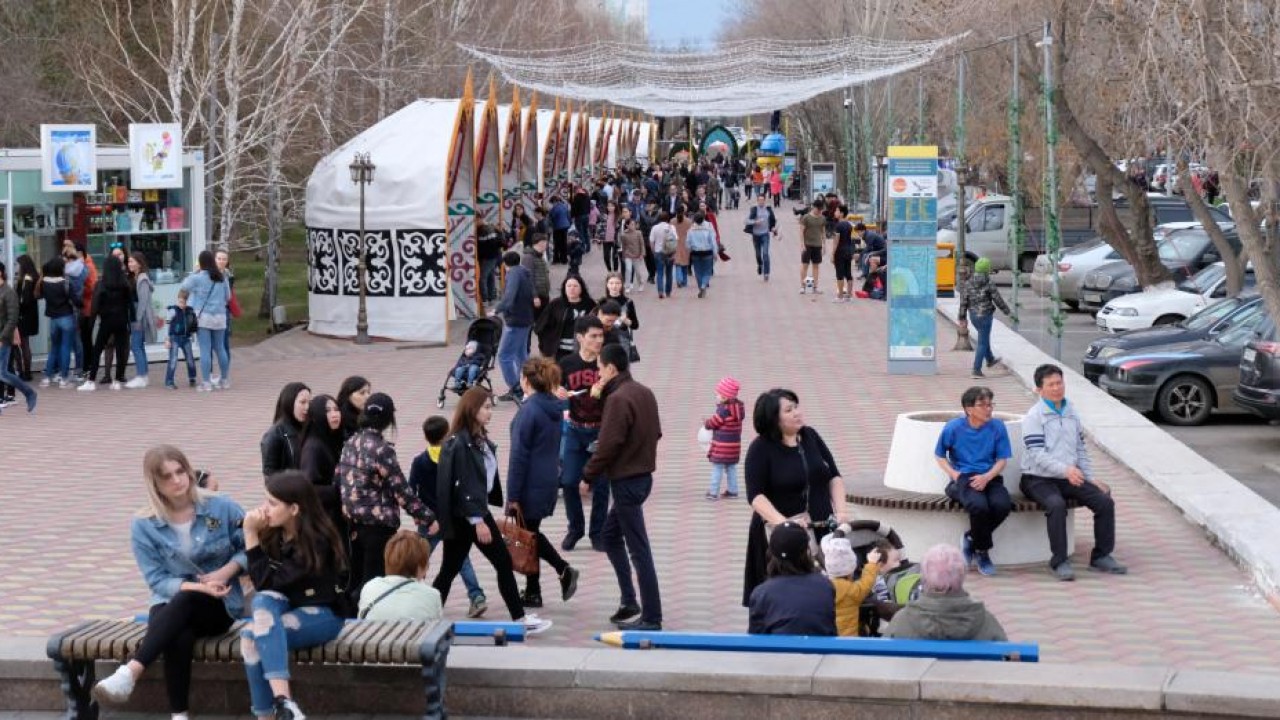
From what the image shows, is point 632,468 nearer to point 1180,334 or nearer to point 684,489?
point 684,489

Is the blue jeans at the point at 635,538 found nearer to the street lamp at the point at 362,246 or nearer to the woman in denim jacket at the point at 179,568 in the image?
the woman in denim jacket at the point at 179,568

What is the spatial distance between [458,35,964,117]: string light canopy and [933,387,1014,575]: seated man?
1509cm

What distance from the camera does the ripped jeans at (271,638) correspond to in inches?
320

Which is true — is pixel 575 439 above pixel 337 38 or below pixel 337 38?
below

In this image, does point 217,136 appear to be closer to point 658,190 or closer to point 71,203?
point 71,203

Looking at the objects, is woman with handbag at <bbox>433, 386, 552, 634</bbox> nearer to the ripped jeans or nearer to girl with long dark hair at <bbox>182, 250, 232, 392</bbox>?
the ripped jeans

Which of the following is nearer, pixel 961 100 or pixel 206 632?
pixel 206 632

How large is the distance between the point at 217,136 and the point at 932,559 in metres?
27.1

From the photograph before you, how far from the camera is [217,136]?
33.6 m

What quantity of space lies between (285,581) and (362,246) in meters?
20.8

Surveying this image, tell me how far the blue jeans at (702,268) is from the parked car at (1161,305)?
7.80 m

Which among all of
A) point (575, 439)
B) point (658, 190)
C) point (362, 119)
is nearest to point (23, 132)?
point (362, 119)

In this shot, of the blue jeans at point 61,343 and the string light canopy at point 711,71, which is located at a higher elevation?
the string light canopy at point 711,71

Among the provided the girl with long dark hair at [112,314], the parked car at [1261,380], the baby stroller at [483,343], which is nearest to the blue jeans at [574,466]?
the baby stroller at [483,343]
